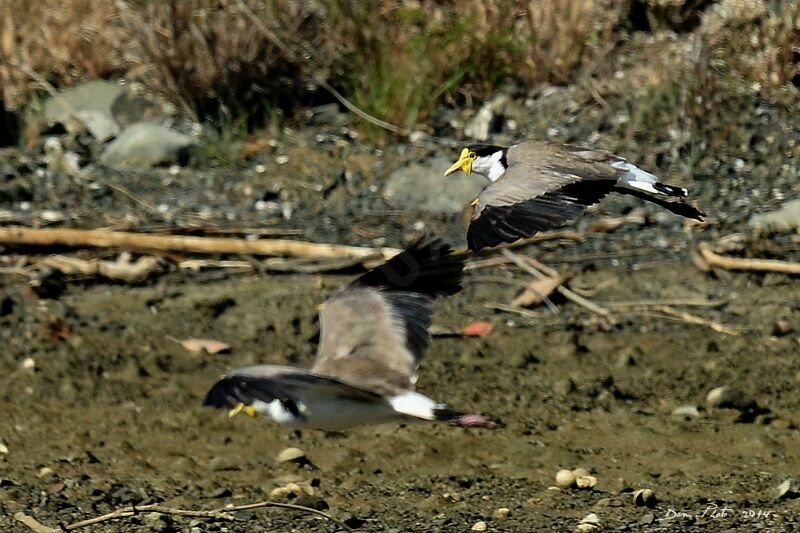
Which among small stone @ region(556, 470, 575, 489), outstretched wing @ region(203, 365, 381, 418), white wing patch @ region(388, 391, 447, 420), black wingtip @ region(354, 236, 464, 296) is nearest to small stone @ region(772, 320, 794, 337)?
small stone @ region(556, 470, 575, 489)

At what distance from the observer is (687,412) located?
5.88 m

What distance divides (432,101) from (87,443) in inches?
139

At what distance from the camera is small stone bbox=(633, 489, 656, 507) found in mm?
4992

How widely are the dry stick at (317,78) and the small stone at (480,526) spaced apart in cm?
393

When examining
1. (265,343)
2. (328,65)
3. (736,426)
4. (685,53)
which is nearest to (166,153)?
(328,65)

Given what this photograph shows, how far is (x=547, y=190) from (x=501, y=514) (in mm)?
1057

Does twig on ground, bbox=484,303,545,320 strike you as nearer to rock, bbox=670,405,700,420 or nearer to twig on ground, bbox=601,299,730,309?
twig on ground, bbox=601,299,730,309

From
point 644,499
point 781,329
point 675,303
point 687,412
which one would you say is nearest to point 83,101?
point 675,303

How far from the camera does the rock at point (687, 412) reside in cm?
587

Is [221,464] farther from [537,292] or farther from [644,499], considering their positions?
[537,292]

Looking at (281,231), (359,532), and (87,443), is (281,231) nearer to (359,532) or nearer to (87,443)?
(87,443)

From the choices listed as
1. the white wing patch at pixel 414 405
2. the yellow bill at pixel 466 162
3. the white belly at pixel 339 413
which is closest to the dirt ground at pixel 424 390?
the white belly at pixel 339 413

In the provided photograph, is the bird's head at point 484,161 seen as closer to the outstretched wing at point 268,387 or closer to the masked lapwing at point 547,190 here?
the masked lapwing at point 547,190

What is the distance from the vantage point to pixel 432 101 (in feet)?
28.3
